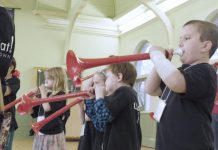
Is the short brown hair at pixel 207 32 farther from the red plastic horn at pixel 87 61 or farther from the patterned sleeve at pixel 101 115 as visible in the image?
the patterned sleeve at pixel 101 115

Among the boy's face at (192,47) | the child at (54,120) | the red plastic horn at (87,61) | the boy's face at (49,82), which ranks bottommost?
the child at (54,120)

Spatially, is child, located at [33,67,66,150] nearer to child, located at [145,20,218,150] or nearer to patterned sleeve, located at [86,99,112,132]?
patterned sleeve, located at [86,99,112,132]

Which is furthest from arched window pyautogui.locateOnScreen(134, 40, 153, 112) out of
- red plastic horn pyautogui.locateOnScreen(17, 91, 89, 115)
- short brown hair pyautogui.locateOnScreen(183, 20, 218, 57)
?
short brown hair pyautogui.locateOnScreen(183, 20, 218, 57)

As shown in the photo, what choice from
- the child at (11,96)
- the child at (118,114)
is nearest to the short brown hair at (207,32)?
the child at (118,114)

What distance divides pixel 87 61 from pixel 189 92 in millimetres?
737

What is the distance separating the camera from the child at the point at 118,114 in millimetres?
1998

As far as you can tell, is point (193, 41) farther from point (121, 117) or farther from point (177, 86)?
point (121, 117)

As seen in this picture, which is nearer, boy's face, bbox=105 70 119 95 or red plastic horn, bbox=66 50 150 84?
red plastic horn, bbox=66 50 150 84

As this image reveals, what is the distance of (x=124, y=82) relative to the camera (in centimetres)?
219

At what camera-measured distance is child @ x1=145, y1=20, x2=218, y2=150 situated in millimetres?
1443

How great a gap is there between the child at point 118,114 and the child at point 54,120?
3.13ft

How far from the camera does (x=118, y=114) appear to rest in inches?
80.0

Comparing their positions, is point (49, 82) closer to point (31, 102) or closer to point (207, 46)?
point (31, 102)

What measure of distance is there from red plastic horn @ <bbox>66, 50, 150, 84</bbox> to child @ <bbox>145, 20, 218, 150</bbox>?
20 cm
